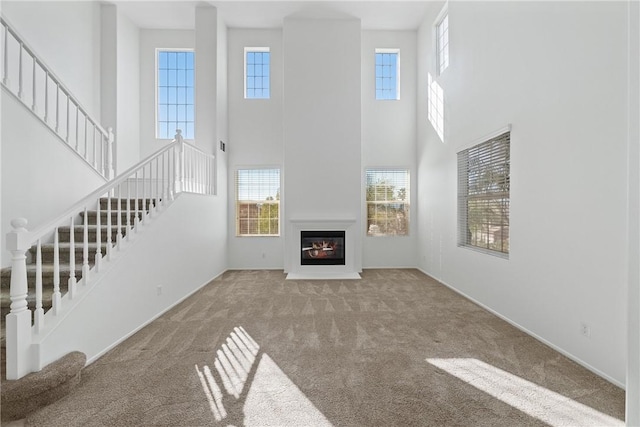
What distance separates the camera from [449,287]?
16.1ft

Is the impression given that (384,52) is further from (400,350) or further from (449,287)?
(400,350)

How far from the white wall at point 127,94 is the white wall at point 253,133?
1.89 m

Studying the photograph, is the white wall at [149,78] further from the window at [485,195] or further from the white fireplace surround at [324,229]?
the window at [485,195]

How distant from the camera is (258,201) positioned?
6.73 m

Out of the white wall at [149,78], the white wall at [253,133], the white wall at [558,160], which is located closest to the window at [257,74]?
the white wall at [253,133]

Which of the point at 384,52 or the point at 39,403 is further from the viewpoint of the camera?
the point at 384,52

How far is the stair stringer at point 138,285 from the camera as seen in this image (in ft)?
7.50

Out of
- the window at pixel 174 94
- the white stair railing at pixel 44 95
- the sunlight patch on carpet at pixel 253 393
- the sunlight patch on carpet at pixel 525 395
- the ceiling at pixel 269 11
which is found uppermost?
the ceiling at pixel 269 11

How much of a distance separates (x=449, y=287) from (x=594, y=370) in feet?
8.50

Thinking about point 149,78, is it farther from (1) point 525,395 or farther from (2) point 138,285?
(1) point 525,395

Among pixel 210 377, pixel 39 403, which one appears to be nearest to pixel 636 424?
pixel 210 377

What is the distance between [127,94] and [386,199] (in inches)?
227

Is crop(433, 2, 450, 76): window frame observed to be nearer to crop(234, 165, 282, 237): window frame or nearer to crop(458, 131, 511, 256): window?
crop(458, 131, 511, 256): window

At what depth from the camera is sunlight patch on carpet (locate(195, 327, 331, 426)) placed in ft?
6.03
